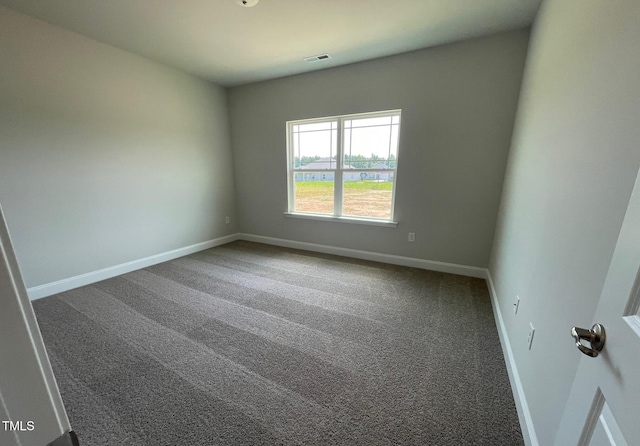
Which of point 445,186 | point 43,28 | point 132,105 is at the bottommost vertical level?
point 445,186

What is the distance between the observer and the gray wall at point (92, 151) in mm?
2320

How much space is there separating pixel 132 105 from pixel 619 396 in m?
4.34

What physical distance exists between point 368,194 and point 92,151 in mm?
3411

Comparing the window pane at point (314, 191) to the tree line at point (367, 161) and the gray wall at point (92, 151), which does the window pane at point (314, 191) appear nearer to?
the tree line at point (367, 161)

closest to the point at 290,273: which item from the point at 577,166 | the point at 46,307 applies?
the point at 46,307

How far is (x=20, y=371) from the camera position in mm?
362

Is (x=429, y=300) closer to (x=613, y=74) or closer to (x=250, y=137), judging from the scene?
(x=613, y=74)

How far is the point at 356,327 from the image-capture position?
207 cm

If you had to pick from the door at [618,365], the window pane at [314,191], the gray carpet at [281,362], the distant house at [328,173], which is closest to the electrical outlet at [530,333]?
the gray carpet at [281,362]

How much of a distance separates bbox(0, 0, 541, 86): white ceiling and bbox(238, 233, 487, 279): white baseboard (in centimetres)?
256

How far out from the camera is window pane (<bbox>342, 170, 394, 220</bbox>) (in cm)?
336

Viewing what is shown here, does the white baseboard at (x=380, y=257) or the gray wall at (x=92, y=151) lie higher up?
the gray wall at (x=92, y=151)

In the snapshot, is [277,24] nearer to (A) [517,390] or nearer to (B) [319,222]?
(B) [319,222]

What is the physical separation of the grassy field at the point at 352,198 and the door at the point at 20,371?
333 centimetres
